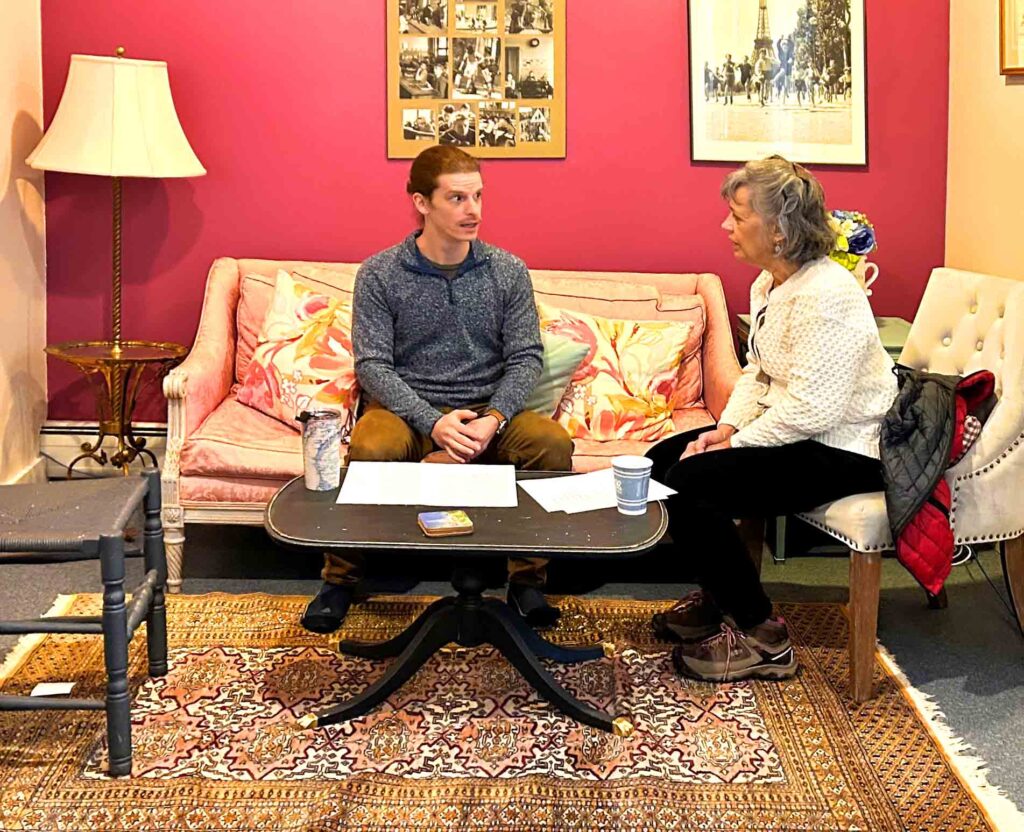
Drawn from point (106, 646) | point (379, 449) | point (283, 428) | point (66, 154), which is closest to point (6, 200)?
point (66, 154)

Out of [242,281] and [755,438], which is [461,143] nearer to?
[242,281]

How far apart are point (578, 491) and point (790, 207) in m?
0.82

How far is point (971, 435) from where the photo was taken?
2793mm

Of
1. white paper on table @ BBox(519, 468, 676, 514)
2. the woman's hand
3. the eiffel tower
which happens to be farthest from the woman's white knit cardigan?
the eiffel tower

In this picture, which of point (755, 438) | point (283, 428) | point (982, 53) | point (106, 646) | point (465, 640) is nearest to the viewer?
point (106, 646)

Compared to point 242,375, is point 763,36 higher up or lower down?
higher up

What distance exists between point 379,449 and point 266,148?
58.9 inches

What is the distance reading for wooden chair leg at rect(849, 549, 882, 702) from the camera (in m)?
2.73

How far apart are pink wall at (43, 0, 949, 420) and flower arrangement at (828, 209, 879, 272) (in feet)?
2.01

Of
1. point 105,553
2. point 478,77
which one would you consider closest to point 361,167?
point 478,77

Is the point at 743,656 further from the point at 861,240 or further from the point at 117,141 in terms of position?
the point at 117,141

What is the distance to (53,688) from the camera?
8.89ft

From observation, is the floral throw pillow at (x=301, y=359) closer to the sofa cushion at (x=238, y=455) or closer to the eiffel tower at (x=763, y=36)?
the sofa cushion at (x=238, y=455)

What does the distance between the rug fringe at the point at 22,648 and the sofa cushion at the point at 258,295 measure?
94cm
